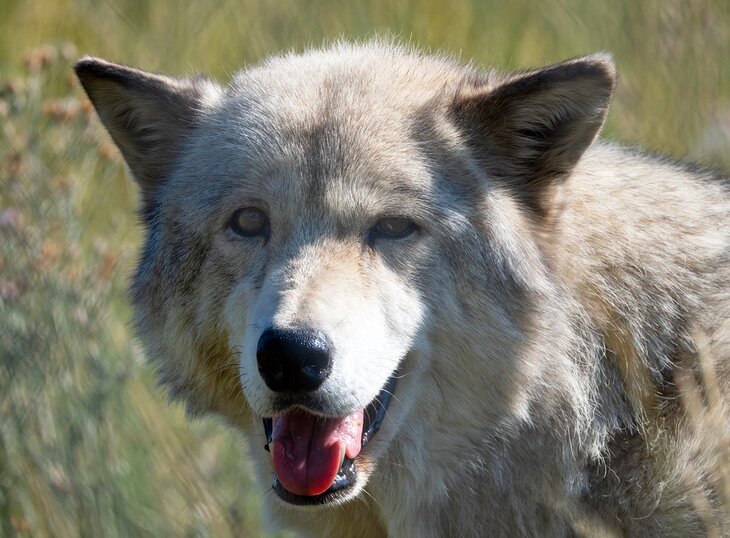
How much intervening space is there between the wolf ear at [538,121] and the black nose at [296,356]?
3.17 ft

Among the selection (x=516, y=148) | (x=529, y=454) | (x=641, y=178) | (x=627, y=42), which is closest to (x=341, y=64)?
(x=516, y=148)

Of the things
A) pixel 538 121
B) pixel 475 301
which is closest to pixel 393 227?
pixel 475 301

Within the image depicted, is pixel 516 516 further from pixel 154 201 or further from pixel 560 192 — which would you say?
pixel 154 201

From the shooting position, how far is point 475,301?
3340 mm

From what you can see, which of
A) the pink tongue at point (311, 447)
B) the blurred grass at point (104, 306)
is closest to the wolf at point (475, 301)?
the pink tongue at point (311, 447)

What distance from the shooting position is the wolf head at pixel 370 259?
10.2ft

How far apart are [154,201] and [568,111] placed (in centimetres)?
158

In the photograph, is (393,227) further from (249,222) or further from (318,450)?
(318,450)

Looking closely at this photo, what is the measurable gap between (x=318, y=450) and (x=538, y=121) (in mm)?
1289

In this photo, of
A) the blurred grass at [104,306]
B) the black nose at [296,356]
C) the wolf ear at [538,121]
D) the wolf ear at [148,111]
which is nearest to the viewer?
the black nose at [296,356]

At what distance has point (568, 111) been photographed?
333 cm

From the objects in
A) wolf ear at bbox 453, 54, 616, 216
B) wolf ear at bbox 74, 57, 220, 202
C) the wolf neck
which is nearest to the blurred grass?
wolf ear at bbox 74, 57, 220, 202

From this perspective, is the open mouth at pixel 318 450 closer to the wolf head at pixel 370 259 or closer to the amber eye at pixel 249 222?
the wolf head at pixel 370 259

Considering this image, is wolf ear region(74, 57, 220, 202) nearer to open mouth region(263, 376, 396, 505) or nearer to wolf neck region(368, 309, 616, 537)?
open mouth region(263, 376, 396, 505)
